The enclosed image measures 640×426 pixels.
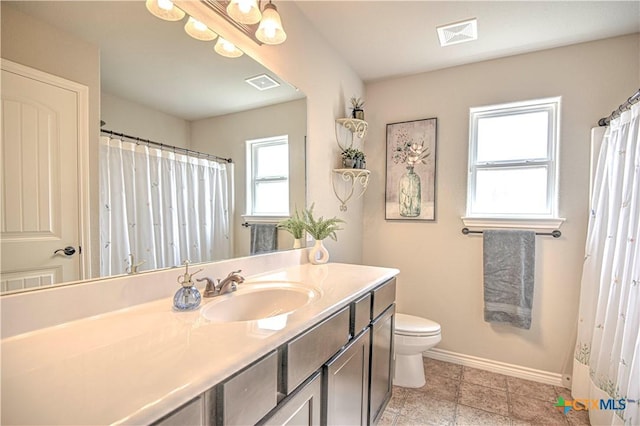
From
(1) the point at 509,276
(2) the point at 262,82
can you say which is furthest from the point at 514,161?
(2) the point at 262,82

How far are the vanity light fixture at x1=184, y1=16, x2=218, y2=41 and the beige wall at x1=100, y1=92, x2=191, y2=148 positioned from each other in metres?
0.35

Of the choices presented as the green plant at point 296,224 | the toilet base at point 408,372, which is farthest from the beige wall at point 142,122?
the toilet base at point 408,372

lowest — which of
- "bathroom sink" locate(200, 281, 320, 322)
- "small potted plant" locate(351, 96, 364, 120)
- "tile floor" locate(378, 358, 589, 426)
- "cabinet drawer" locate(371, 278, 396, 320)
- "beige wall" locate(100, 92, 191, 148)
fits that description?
"tile floor" locate(378, 358, 589, 426)

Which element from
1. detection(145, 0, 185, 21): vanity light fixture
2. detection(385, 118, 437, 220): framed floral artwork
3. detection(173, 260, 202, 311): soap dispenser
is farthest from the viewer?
detection(385, 118, 437, 220): framed floral artwork

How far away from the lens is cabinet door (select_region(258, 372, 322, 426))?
0.82 m

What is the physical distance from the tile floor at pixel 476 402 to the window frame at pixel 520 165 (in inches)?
46.2

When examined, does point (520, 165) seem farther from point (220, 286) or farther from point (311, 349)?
point (220, 286)

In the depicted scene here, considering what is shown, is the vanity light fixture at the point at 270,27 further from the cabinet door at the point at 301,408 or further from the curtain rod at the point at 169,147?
the cabinet door at the point at 301,408

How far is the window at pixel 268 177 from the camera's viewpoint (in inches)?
62.7

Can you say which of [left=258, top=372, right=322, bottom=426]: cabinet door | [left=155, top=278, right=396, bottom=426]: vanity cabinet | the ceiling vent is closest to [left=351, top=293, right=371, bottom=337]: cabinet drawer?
[left=155, top=278, right=396, bottom=426]: vanity cabinet

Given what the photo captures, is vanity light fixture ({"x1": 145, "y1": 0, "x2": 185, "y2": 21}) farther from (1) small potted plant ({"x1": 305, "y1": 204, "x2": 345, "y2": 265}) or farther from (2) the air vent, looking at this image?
(1) small potted plant ({"x1": 305, "y1": 204, "x2": 345, "y2": 265})

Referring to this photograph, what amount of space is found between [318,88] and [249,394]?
192 centimetres

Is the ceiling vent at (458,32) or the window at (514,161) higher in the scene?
the ceiling vent at (458,32)

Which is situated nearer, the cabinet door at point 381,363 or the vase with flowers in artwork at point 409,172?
the cabinet door at point 381,363
